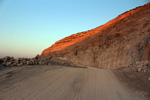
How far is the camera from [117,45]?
21953mm

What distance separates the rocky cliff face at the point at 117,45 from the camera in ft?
64.7

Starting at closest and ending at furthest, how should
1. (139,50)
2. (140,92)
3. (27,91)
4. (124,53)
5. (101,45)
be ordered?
1. (27,91)
2. (140,92)
3. (139,50)
4. (124,53)
5. (101,45)

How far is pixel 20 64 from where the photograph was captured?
8172 mm

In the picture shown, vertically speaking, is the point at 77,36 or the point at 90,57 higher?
the point at 77,36

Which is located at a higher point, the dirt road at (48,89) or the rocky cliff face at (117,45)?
the rocky cliff face at (117,45)

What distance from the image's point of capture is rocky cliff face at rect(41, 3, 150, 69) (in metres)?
19.7

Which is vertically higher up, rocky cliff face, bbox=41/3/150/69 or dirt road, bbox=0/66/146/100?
rocky cliff face, bbox=41/3/150/69

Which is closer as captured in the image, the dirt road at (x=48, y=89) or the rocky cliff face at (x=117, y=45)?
the dirt road at (x=48, y=89)

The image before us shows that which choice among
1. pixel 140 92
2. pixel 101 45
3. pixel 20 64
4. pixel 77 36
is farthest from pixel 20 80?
pixel 77 36

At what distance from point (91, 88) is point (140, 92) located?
2.15 metres

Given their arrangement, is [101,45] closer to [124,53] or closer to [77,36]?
[124,53]

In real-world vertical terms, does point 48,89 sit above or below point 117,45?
below

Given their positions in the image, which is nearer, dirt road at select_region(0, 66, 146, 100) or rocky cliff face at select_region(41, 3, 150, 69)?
dirt road at select_region(0, 66, 146, 100)

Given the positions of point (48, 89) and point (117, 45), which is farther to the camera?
point (117, 45)
